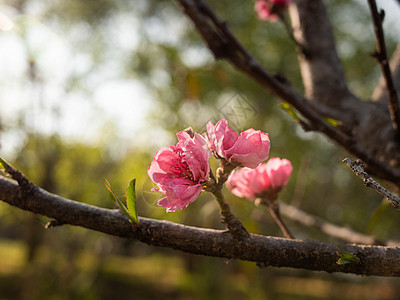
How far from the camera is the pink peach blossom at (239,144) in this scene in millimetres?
665

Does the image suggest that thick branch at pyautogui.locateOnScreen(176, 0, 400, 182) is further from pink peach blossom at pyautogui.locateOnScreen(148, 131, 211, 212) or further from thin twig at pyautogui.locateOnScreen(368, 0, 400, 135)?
pink peach blossom at pyautogui.locateOnScreen(148, 131, 211, 212)

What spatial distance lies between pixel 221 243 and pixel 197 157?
0.57ft

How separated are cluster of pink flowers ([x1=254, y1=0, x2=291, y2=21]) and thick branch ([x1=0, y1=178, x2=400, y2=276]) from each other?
5.24 ft

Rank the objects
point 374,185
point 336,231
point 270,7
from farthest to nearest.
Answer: point 270,7 → point 336,231 → point 374,185

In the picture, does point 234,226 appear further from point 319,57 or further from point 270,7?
point 270,7

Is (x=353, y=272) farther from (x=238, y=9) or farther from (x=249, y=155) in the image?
(x=238, y=9)

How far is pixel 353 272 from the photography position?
2.09 feet

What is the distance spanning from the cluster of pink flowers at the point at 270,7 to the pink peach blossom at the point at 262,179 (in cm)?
126

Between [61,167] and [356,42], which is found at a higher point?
[356,42]

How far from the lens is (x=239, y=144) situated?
67cm

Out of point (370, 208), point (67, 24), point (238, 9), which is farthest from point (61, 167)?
point (370, 208)

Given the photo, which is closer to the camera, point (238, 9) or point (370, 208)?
point (238, 9)

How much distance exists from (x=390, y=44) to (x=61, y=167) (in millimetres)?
10831

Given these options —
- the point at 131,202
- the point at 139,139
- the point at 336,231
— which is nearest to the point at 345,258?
the point at 131,202
